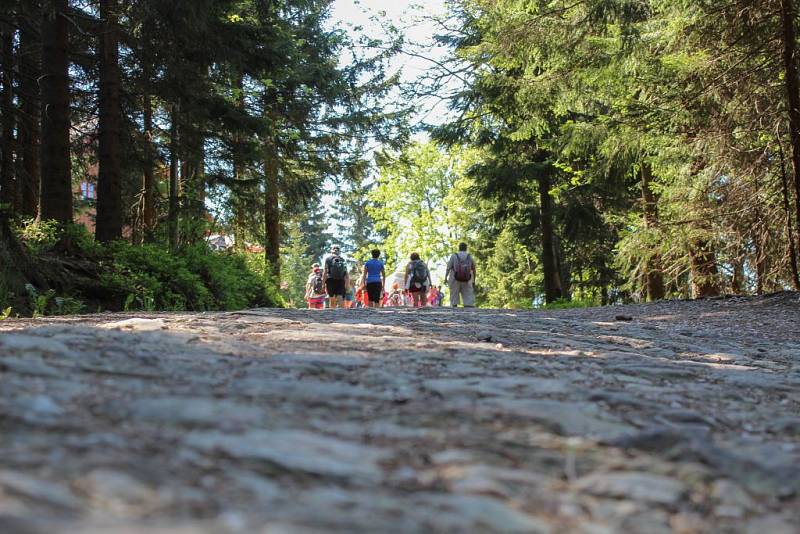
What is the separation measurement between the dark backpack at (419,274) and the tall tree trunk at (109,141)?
7151 mm

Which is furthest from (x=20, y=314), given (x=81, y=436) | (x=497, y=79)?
(x=497, y=79)

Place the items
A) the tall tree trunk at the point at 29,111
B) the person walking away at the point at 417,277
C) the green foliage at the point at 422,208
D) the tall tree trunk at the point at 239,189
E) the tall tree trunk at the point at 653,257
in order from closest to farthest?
the tall tree trunk at the point at 29,111 → the tall tree trunk at the point at 239,189 → the tall tree trunk at the point at 653,257 → the person walking away at the point at 417,277 → the green foliage at the point at 422,208

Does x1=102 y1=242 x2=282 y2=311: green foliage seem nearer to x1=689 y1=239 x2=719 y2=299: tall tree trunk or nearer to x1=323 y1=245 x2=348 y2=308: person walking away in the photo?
x1=323 y1=245 x2=348 y2=308: person walking away

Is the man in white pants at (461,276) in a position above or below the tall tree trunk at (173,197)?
below

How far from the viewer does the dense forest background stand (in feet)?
39.8

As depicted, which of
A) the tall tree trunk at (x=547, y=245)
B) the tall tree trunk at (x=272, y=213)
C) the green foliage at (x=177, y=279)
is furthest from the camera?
the tall tree trunk at (x=547, y=245)

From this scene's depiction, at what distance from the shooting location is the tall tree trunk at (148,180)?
657 inches

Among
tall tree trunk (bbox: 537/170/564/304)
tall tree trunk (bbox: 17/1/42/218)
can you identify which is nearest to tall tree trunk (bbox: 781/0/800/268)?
tall tree trunk (bbox: 537/170/564/304)

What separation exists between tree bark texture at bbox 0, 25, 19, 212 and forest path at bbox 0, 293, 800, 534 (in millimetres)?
11910

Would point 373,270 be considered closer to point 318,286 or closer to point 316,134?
point 318,286

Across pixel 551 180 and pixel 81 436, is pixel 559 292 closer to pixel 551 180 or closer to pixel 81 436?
pixel 551 180

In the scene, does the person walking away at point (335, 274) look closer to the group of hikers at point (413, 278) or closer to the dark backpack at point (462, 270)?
the group of hikers at point (413, 278)

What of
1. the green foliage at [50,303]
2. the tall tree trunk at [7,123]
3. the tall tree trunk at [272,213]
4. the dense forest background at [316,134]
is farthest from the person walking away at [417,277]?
the green foliage at [50,303]

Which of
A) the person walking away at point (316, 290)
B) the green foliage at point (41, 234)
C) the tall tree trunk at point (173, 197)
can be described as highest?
the tall tree trunk at point (173, 197)
